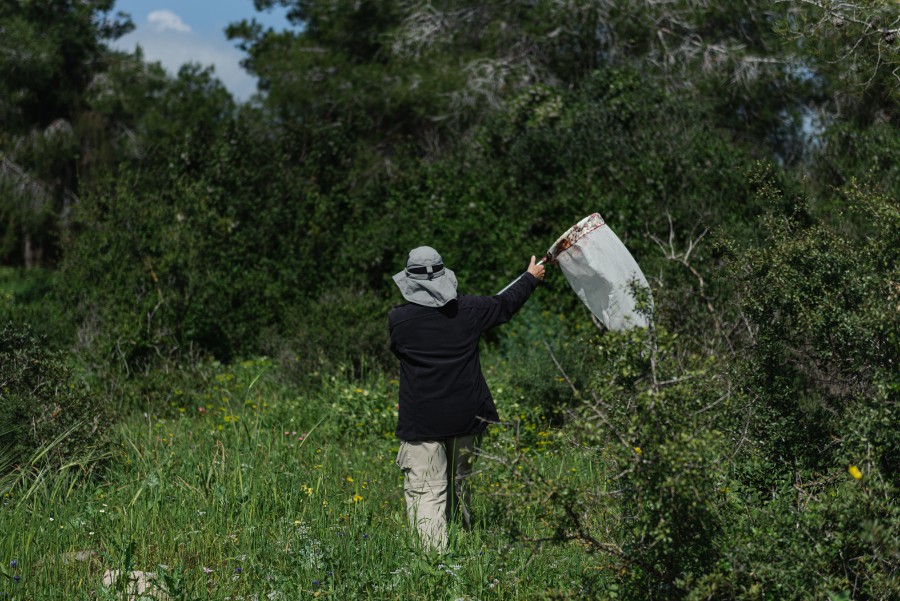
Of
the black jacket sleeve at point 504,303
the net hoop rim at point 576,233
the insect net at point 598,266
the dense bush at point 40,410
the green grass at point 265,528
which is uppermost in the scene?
the net hoop rim at point 576,233

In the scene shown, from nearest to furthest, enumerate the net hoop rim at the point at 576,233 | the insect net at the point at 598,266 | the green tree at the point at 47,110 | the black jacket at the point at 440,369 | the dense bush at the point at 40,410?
1. the insect net at the point at 598,266
2. the net hoop rim at the point at 576,233
3. the black jacket at the point at 440,369
4. the dense bush at the point at 40,410
5. the green tree at the point at 47,110

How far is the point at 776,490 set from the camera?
160 inches

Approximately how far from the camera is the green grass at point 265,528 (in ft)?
13.1

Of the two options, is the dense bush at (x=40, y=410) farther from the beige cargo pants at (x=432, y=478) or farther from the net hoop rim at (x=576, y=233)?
the net hoop rim at (x=576, y=233)

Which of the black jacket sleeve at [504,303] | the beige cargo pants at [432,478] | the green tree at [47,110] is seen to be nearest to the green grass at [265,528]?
the beige cargo pants at [432,478]

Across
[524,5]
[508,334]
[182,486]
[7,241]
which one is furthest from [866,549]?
[7,241]

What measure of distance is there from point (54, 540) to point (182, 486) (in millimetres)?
812

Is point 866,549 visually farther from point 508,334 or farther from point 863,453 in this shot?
point 508,334

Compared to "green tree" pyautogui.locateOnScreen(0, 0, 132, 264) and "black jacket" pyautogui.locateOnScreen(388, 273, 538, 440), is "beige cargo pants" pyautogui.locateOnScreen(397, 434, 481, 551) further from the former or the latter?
"green tree" pyautogui.locateOnScreen(0, 0, 132, 264)

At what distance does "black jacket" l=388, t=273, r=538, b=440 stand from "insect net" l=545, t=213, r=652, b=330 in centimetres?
54

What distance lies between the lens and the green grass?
13.1 ft

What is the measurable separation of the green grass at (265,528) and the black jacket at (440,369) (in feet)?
A: 0.99

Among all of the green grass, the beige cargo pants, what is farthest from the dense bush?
the beige cargo pants

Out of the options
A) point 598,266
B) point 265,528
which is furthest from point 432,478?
point 598,266
